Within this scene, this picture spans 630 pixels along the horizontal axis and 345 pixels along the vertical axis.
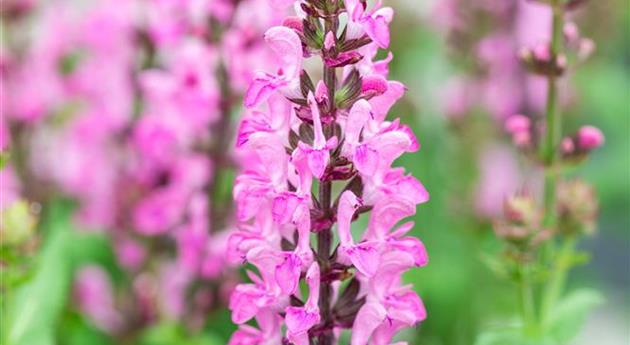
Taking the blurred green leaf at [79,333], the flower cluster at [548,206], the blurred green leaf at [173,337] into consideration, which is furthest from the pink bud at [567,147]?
the blurred green leaf at [79,333]

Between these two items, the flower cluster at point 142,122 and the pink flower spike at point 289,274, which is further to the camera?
the flower cluster at point 142,122

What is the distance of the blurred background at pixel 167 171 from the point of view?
45.2 inches

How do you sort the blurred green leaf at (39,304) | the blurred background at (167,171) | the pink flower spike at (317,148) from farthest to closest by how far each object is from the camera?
the blurred background at (167,171) < the blurred green leaf at (39,304) < the pink flower spike at (317,148)

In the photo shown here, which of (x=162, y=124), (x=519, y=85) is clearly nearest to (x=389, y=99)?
(x=162, y=124)

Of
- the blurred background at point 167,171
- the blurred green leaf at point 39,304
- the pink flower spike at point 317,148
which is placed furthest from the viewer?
the blurred background at point 167,171

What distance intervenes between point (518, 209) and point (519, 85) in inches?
23.6

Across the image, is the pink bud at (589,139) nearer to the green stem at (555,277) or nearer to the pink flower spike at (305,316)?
the green stem at (555,277)

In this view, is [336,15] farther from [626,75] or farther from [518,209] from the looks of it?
[626,75]

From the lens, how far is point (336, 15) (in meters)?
0.70

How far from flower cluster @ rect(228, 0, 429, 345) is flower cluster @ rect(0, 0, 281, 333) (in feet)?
1.28

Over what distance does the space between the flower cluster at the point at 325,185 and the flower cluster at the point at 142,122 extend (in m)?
0.39

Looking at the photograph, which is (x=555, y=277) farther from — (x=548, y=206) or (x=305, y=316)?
(x=305, y=316)

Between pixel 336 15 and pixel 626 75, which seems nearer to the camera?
pixel 336 15

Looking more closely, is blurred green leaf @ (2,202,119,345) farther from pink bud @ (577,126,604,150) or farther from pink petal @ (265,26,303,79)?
pink bud @ (577,126,604,150)
